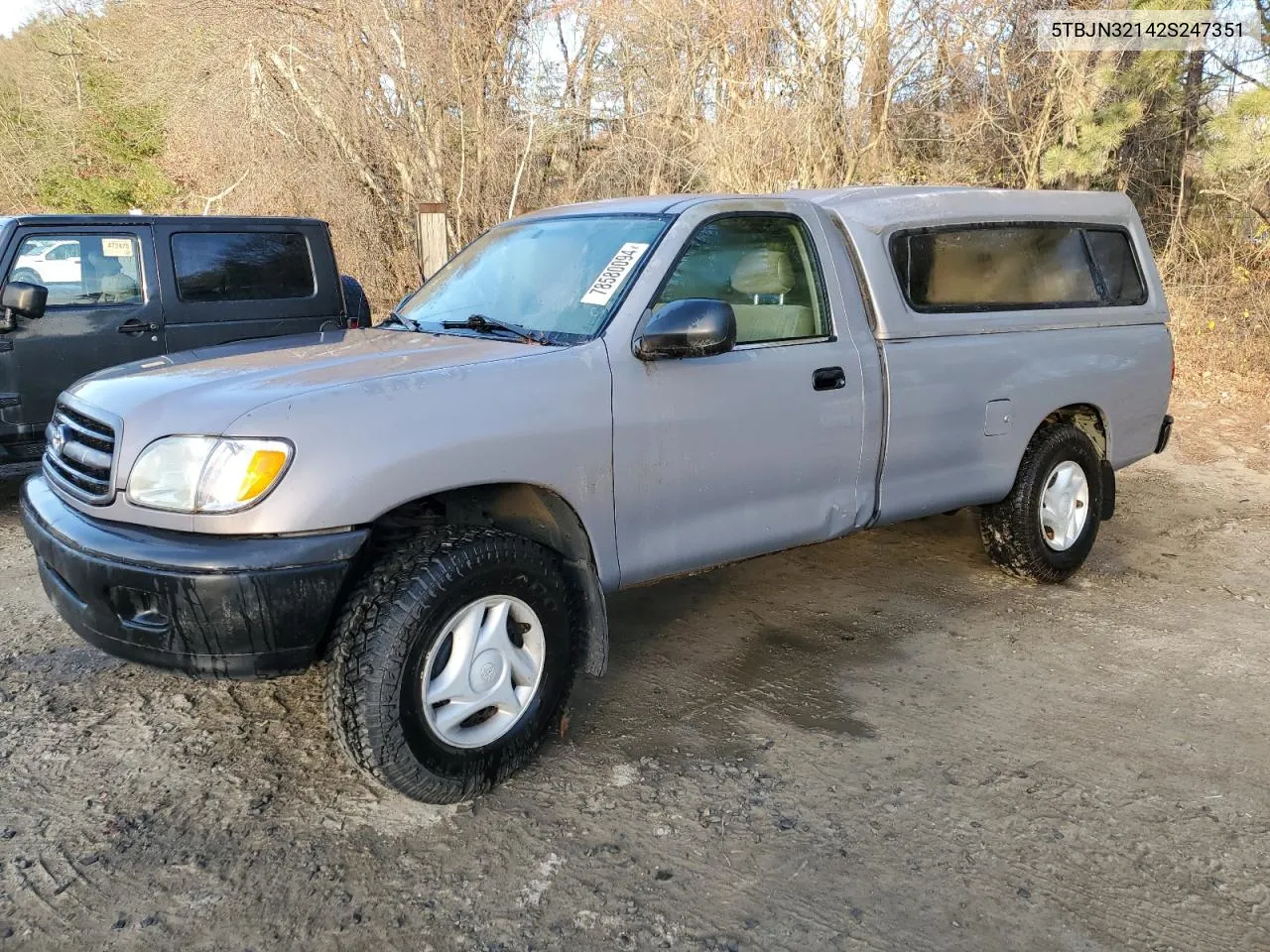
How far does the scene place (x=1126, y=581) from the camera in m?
5.21

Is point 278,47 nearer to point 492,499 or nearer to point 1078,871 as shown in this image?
Answer: point 492,499

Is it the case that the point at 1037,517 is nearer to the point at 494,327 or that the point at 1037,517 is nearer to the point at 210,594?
the point at 494,327

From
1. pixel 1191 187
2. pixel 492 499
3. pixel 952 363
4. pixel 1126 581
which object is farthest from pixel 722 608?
pixel 1191 187

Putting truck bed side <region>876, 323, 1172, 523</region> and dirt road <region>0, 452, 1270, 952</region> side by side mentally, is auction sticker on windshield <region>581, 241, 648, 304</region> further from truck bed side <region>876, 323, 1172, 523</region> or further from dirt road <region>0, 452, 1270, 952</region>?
dirt road <region>0, 452, 1270, 952</region>

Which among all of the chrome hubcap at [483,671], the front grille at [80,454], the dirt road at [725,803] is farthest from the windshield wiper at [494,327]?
the dirt road at [725,803]

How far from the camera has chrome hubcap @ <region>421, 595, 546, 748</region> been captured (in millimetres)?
2996

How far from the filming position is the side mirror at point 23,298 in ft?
19.5

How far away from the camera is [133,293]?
656cm

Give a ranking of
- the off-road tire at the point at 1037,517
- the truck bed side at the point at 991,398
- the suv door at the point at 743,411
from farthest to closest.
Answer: the off-road tire at the point at 1037,517 → the truck bed side at the point at 991,398 → the suv door at the point at 743,411

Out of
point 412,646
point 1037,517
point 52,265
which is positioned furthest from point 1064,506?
point 52,265

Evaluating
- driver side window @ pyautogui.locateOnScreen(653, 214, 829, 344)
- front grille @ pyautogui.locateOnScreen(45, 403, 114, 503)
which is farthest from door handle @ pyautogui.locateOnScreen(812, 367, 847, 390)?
front grille @ pyautogui.locateOnScreen(45, 403, 114, 503)

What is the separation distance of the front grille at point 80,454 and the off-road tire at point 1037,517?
12.5 ft

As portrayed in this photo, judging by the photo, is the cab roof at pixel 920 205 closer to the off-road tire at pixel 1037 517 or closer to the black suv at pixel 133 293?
the off-road tire at pixel 1037 517

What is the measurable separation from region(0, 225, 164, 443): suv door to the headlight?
4128 mm
